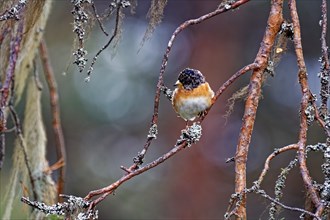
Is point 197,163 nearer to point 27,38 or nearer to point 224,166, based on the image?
point 224,166

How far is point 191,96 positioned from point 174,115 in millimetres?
3769

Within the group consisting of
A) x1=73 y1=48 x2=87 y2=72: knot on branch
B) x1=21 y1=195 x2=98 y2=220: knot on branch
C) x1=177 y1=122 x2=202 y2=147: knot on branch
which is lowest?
x1=21 y1=195 x2=98 y2=220: knot on branch

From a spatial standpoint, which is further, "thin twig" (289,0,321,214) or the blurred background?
the blurred background

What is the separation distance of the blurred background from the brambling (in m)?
2.94

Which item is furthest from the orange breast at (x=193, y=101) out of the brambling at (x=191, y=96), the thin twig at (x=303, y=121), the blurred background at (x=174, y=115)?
the blurred background at (x=174, y=115)

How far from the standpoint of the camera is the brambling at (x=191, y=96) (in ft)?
2.72

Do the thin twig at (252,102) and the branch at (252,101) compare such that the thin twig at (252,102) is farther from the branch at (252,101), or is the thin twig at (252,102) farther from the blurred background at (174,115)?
the blurred background at (174,115)

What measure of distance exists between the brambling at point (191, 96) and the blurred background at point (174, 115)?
116 inches

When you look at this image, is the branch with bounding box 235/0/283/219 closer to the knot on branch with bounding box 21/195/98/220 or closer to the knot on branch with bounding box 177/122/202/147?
the knot on branch with bounding box 177/122/202/147

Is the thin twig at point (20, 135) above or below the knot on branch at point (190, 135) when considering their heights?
above

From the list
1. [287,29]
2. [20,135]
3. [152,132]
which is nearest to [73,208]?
[152,132]

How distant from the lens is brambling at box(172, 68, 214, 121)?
0.83 meters

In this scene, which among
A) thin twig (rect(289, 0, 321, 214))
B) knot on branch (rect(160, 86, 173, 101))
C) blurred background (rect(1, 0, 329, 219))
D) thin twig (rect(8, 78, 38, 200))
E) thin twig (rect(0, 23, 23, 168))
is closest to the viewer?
thin twig (rect(289, 0, 321, 214))

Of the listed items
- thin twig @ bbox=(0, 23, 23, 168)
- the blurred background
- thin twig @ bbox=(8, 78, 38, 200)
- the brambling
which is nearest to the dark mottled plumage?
the brambling
